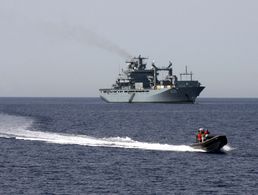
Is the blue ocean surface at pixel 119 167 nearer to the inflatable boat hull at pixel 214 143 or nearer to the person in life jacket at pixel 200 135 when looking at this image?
the inflatable boat hull at pixel 214 143

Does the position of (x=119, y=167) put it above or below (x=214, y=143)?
below

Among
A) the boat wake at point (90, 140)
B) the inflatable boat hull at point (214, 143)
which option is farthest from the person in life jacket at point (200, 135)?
the boat wake at point (90, 140)

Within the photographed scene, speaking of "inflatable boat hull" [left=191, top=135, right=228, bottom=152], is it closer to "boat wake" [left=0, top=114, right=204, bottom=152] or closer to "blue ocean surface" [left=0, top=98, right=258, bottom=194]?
"blue ocean surface" [left=0, top=98, right=258, bottom=194]

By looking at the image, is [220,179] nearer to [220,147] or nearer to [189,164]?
[189,164]

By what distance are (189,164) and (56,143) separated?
23.9 m

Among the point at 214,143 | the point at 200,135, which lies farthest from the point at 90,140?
the point at 214,143

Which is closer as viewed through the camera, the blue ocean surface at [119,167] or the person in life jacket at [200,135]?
the blue ocean surface at [119,167]

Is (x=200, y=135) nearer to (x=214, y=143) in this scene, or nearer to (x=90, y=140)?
(x=214, y=143)

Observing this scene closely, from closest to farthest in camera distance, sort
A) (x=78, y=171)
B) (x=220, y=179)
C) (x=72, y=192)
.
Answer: (x=72, y=192) < (x=220, y=179) < (x=78, y=171)

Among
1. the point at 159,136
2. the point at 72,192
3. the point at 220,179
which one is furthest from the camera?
the point at 159,136

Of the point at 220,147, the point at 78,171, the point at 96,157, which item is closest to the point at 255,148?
the point at 220,147

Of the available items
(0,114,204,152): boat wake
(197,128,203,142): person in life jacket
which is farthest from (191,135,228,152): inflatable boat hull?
(0,114,204,152): boat wake

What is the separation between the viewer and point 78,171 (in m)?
53.9

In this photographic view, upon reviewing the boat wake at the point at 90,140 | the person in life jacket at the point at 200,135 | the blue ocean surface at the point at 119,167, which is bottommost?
the blue ocean surface at the point at 119,167
